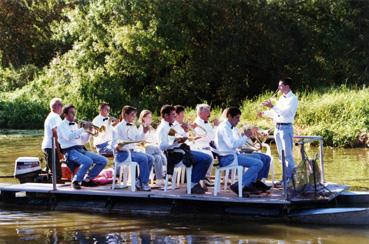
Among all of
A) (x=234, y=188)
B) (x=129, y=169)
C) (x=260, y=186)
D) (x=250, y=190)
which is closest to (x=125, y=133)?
(x=129, y=169)

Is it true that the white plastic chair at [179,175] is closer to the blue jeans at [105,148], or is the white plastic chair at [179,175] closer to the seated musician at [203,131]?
the seated musician at [203,131]

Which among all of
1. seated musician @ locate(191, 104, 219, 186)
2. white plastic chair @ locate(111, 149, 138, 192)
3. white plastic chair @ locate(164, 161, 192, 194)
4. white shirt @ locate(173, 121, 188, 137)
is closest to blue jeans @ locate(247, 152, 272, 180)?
seated musician @ locate(191, 104, 219, 186)

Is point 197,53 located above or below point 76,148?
above

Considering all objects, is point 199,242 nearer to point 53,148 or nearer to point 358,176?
point 53,148

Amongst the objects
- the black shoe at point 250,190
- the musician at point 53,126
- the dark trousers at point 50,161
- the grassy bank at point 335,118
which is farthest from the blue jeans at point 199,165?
the grassy bank at point 335,118

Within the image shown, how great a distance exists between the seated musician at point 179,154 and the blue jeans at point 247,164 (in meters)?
0.37

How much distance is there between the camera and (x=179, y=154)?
10938mm

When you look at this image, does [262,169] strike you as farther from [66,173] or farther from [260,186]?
[66,173]

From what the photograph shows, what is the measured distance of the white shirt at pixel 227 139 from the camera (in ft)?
34.8

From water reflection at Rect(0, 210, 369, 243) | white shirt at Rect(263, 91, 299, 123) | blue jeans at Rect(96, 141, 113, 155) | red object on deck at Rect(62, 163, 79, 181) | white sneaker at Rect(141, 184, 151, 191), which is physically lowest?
water reflection at Rect(0, 210, 369, 243)

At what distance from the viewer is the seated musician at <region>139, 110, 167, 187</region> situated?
1170 cm

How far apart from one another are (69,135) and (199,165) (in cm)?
204

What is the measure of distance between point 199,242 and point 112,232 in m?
1.42

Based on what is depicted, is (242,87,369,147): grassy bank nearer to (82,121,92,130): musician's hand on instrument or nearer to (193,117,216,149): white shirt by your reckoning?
(193,117,216,149): white shirt
